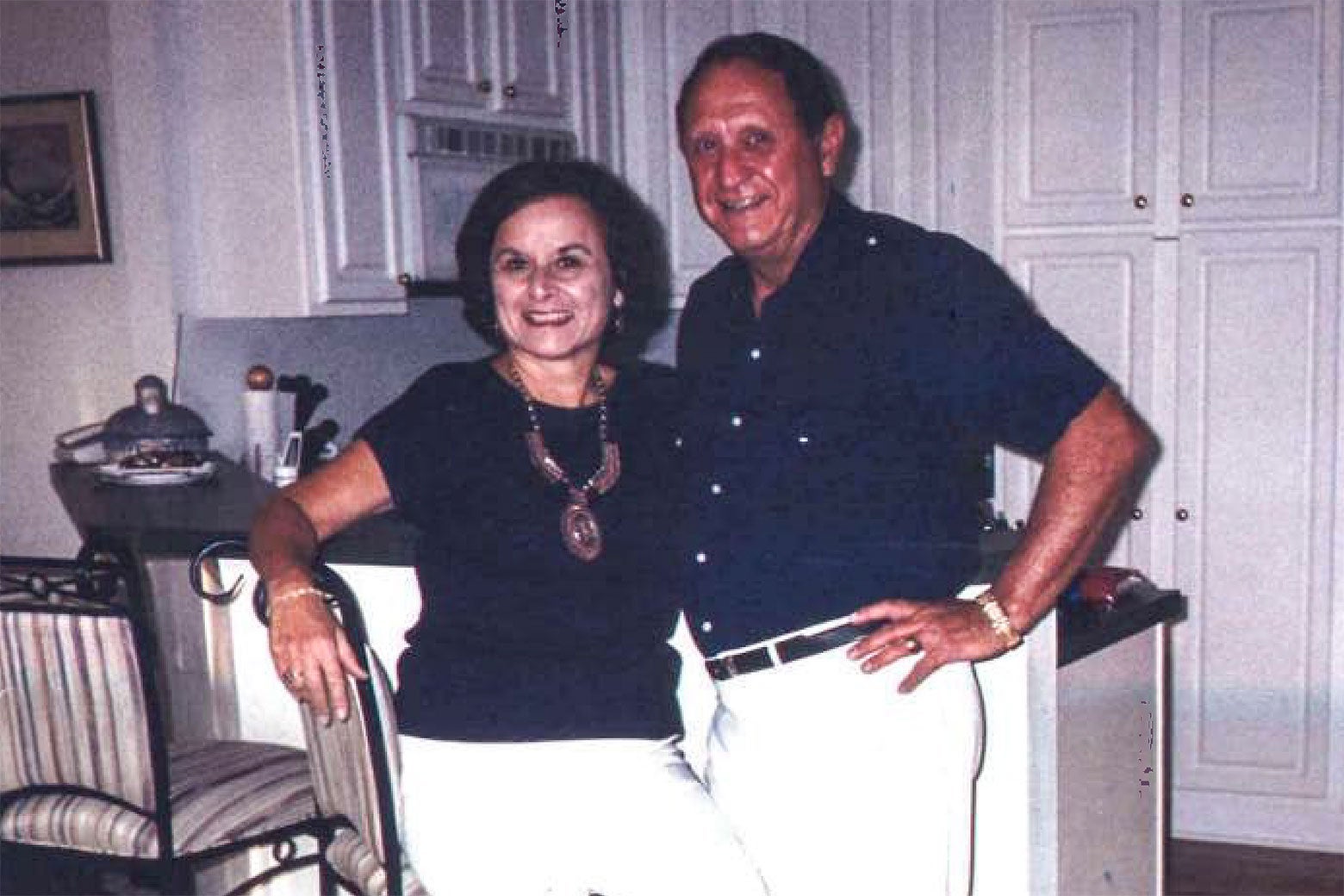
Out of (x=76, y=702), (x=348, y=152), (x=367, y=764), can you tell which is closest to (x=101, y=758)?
(x=76, y=702)

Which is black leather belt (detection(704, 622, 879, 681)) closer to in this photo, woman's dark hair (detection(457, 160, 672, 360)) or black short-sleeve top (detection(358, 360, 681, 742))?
black short-sleeve top (detection(358, 360, 681, 742))

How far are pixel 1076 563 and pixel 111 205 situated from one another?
7.48 feet

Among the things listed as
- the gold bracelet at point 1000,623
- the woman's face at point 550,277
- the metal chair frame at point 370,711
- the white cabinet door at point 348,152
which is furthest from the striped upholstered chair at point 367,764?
the white cabinet door at point 348,152

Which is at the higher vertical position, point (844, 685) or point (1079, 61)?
point (1079, 61)

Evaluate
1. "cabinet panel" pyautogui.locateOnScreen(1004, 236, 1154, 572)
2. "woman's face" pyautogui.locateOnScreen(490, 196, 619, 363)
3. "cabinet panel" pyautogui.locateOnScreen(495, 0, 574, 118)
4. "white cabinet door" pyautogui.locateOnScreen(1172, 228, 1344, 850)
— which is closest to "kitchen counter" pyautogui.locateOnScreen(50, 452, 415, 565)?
"woman's face" pyautogui.locateOnScreen(490, 196, 619, 363)

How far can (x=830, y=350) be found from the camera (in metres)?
1.47

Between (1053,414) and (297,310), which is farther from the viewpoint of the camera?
(297,310)

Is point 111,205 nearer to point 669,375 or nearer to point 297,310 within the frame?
point 297,310

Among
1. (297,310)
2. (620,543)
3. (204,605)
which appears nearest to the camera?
(620,543)

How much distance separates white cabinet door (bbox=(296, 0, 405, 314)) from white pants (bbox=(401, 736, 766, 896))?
152 centimetres

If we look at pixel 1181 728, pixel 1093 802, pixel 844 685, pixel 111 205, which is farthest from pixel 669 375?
pixel 1181 728

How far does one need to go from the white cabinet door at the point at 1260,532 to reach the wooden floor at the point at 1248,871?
45mm

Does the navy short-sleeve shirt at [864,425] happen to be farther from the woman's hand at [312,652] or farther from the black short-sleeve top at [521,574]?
the woman's hand at [312,652]

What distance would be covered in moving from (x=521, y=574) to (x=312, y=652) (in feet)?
0.74
